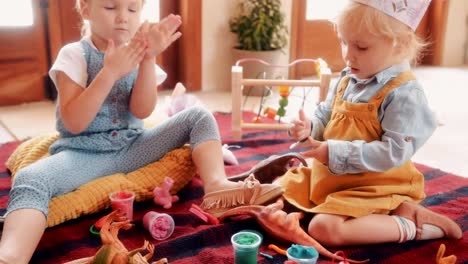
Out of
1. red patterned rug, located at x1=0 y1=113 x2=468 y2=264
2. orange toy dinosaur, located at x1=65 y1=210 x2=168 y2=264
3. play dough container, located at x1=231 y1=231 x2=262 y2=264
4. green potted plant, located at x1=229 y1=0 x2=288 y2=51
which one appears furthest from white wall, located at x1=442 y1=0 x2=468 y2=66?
orange toy dinosaur, located at x1=65 y1=210 x2=168 y2=264

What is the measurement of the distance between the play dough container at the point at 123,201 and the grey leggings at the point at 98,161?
0.10 m

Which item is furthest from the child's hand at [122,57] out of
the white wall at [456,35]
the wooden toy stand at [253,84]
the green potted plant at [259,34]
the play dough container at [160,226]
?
the white wall at [456,35]

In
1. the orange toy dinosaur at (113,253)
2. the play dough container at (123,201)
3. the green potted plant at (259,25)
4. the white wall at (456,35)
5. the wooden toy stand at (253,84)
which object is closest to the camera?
the orange toy dinosaur at (113,253)

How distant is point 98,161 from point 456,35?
2.89m

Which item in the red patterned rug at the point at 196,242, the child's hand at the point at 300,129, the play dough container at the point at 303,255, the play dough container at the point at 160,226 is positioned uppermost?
the child's hand at the point at 300,129

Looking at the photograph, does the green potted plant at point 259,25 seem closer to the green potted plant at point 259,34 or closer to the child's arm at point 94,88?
the green potted plant at point 259,34

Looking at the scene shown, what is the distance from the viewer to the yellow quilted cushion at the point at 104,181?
106 centimetres

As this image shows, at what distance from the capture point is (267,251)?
3.25 ft

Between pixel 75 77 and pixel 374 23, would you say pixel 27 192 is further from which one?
pixel 374 23

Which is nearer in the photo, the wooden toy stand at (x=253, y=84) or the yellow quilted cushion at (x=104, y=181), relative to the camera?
the yellow quilted cushion at (x=104, y=181)

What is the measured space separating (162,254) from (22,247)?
25 centimetres

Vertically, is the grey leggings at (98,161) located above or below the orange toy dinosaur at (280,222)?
above

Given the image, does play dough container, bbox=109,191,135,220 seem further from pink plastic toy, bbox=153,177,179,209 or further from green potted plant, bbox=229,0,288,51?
green potted plant, bbox=229,0,288,51

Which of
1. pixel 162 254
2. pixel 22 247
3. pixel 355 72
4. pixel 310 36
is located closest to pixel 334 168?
pixel 355 72
